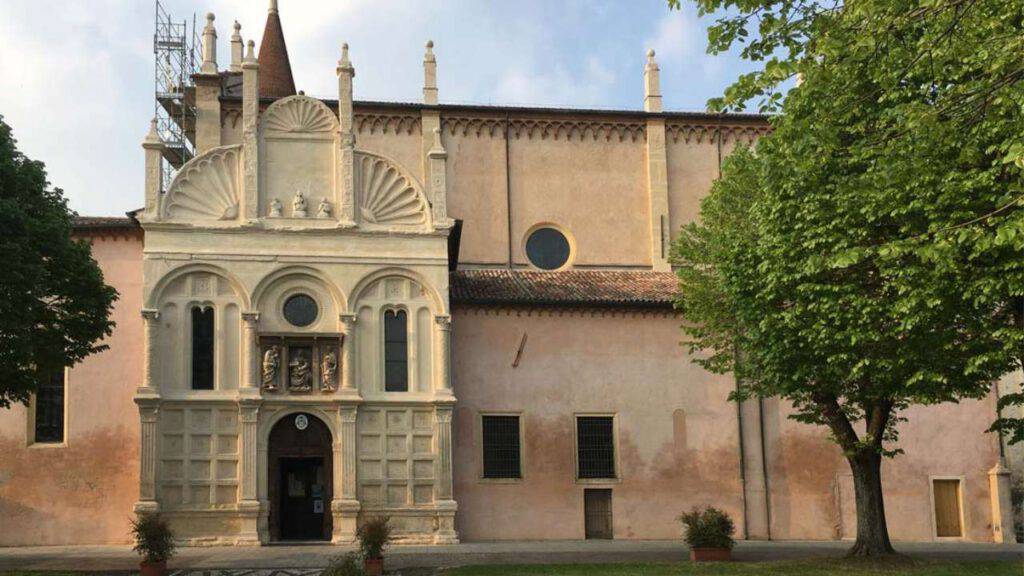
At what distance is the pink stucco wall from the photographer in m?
32.1

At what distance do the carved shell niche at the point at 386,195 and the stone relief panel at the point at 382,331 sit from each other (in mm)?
1818

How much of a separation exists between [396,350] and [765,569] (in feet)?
41.3

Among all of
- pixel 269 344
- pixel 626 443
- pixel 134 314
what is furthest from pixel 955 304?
pixel 134 314

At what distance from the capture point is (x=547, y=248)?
39625mm

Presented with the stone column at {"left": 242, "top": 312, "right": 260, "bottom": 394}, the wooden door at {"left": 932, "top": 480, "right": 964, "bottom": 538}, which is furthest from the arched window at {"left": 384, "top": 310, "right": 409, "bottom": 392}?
the wooden door at {"left": 932, "top": 480, "right": 964, "bottom": 538}

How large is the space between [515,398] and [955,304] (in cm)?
1643

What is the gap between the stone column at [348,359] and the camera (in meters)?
31.8

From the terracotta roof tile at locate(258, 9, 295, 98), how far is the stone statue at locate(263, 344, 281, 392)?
15.2 meters

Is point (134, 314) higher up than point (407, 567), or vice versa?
point (134, 314)

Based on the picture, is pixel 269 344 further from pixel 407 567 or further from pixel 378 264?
pixel 407 567

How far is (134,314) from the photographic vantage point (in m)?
33.9

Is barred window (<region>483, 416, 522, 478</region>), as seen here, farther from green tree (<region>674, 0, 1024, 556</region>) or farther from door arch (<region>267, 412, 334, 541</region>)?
green tree (<region>674, 0, 1024, 556</region>)

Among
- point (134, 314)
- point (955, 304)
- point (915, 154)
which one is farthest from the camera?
point (134, 314)

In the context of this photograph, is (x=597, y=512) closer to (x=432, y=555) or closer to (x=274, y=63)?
(x=432, y=555)
